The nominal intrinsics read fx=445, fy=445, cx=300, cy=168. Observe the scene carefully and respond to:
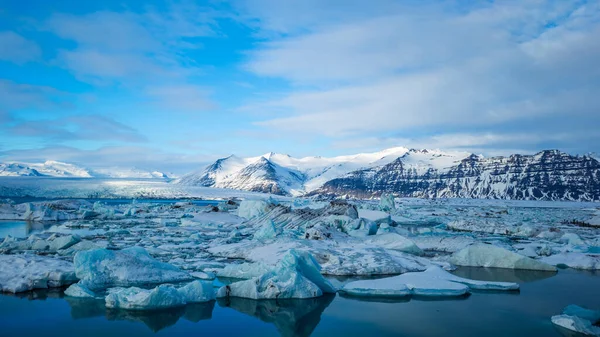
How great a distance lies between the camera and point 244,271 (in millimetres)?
9414

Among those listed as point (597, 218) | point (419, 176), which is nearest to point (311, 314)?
point (597, 218)

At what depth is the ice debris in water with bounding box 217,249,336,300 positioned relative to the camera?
304 inches

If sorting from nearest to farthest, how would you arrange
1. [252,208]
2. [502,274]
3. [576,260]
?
[502,274], [576,260], [252,208]

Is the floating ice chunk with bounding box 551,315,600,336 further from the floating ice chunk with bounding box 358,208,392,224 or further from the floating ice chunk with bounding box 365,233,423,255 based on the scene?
the floating ice chunk with bounding box 358,208,392,224

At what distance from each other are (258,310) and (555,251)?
10.7 m

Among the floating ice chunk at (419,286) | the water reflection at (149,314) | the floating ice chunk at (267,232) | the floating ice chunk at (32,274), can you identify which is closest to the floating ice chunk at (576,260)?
the floating ice chunk at (419,286)

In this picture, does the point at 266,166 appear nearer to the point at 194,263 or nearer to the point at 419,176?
the point at 419,176

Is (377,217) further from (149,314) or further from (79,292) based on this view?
(149,314)

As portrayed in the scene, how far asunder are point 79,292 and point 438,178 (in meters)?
130

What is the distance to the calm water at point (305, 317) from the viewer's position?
5891mm

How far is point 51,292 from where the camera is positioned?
7.91 metres

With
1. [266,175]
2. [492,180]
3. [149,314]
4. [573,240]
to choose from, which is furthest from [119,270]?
[266,175]

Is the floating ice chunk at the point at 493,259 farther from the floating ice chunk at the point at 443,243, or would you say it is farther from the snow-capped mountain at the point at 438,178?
the snow-capped mountain at the point at 438,178

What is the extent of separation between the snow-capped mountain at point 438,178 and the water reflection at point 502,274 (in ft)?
333
